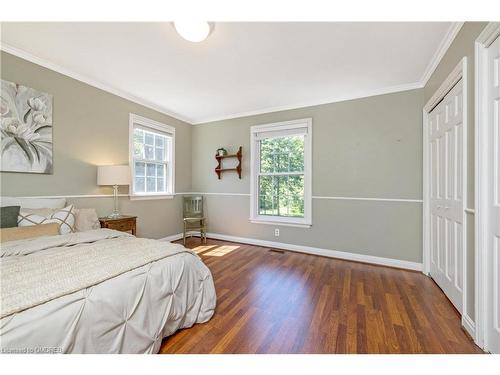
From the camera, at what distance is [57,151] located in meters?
2.52

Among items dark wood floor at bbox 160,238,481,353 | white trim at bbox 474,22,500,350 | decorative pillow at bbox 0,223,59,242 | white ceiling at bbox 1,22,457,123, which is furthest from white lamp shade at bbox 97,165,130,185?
white trim at bbox 474,22,500,350

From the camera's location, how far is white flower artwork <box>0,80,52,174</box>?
83.3 inches

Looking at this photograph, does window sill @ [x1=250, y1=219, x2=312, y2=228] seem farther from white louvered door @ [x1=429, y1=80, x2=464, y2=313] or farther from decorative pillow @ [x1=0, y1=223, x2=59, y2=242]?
decorative pillow @ [x1=0, y1=223, x2=59, y2=242]

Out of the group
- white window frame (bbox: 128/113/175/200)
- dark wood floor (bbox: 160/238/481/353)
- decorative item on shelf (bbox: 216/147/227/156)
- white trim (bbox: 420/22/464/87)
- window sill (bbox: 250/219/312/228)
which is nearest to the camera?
dark wood floor (bbox: 160/238/481/353)

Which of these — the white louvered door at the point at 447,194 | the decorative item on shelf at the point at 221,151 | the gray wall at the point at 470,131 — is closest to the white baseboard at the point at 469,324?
the gray wall at the point at 470,131

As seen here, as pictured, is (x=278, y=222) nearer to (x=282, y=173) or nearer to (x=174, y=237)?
(x=282, y=173)

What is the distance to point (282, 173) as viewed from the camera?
378cm

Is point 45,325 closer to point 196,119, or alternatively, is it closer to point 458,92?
point 458,92

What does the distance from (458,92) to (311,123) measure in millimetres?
1832

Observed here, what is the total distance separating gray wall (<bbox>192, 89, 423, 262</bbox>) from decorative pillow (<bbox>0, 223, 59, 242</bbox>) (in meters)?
2.82

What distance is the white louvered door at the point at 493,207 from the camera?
4.34 ft

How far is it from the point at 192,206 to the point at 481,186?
398 centimetres

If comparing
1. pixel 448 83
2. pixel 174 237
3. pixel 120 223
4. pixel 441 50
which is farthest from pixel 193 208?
pixel 441 50

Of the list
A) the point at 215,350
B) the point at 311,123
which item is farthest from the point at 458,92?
the point at 215,350
